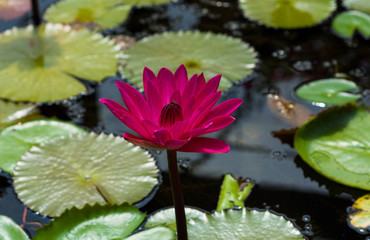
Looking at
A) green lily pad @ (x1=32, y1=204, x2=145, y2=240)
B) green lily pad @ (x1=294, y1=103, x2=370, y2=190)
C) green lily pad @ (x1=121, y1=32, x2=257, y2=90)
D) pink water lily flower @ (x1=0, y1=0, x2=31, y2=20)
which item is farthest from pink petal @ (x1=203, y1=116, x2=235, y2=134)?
pink water lily flower @ (x1=0, y1=0, x2=31, y2=20)

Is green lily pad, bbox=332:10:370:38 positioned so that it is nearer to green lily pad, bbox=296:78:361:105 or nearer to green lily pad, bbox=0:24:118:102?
green lily pad, bbox=296:78:361:105

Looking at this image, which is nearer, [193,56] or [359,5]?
[193,56]

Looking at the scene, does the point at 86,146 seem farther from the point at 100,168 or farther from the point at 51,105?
the point at 51,105

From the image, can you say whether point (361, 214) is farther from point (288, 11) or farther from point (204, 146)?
point (288, 11)

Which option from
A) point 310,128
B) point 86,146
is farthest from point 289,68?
point 86,146

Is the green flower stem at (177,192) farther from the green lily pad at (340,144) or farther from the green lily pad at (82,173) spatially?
the green lily pad at (340,144)

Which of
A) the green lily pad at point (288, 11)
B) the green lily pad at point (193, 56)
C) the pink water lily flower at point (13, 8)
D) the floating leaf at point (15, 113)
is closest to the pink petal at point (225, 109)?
the green lily pad at point (193, 56)

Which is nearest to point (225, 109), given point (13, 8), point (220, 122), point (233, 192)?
point (220, 122)
